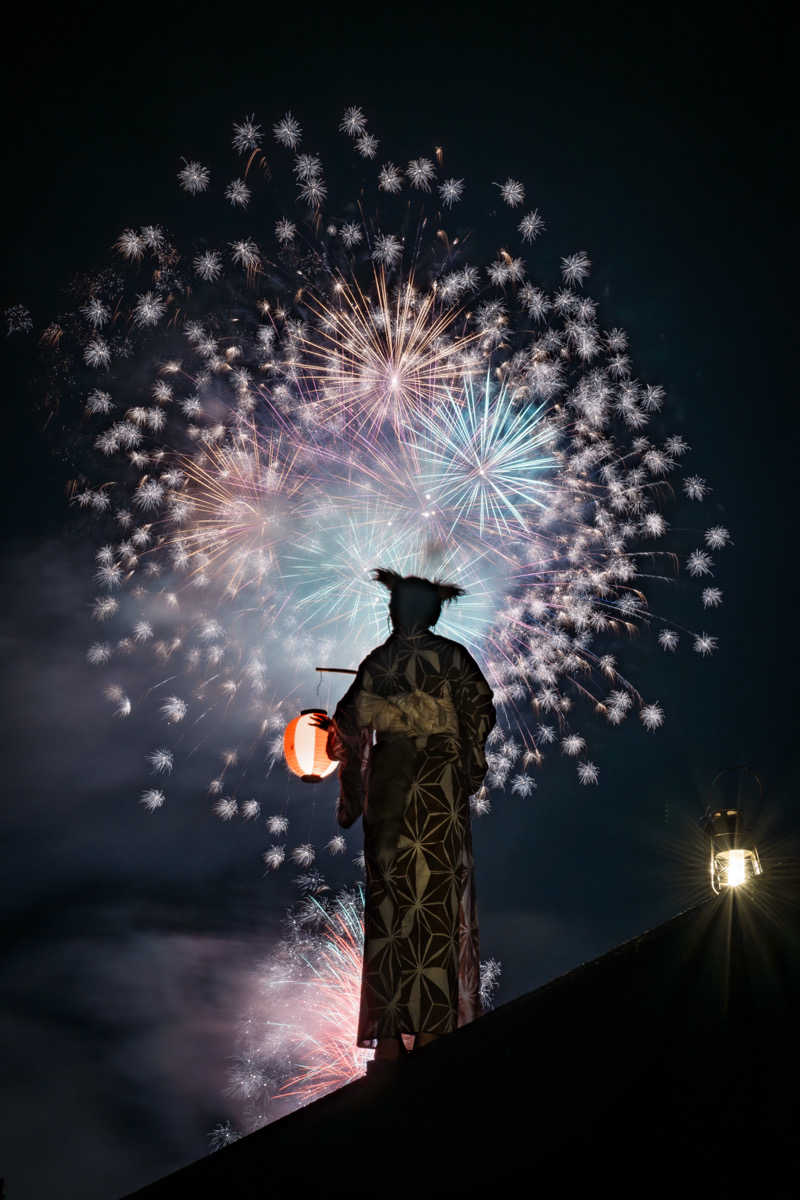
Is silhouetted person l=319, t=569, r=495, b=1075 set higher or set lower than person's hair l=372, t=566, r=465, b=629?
lower

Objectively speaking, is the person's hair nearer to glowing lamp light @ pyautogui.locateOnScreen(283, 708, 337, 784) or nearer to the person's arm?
the person's arm

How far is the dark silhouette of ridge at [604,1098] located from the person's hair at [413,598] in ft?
7.31

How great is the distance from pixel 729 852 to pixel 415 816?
4358 millimetres

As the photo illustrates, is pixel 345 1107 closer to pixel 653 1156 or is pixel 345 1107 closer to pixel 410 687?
pixel 653 1156

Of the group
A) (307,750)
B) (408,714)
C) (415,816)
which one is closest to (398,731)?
(408,714)

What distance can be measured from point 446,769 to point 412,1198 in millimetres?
2635

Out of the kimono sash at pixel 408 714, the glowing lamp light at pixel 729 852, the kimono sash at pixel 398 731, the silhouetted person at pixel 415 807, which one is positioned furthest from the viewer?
the glowing lamp light at pixel 729 852

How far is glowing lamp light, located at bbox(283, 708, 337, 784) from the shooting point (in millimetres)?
8016

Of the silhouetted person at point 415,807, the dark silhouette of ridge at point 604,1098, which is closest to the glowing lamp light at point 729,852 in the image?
the silhouetted person at point 415,807

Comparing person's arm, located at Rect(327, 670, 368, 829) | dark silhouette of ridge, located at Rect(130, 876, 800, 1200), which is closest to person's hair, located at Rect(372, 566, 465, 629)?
person's arm, located at Rect(327, 670, 368, 829)

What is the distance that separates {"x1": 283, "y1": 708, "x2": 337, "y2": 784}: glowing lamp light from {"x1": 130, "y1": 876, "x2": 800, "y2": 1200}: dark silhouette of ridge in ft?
17.1

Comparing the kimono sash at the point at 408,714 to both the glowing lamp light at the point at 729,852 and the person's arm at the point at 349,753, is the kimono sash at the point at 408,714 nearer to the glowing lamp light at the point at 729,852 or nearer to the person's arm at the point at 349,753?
the person's arm at the point at 349,753

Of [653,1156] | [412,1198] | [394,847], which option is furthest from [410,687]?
[653,1156]

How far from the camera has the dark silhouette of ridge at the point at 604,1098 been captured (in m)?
1.34
